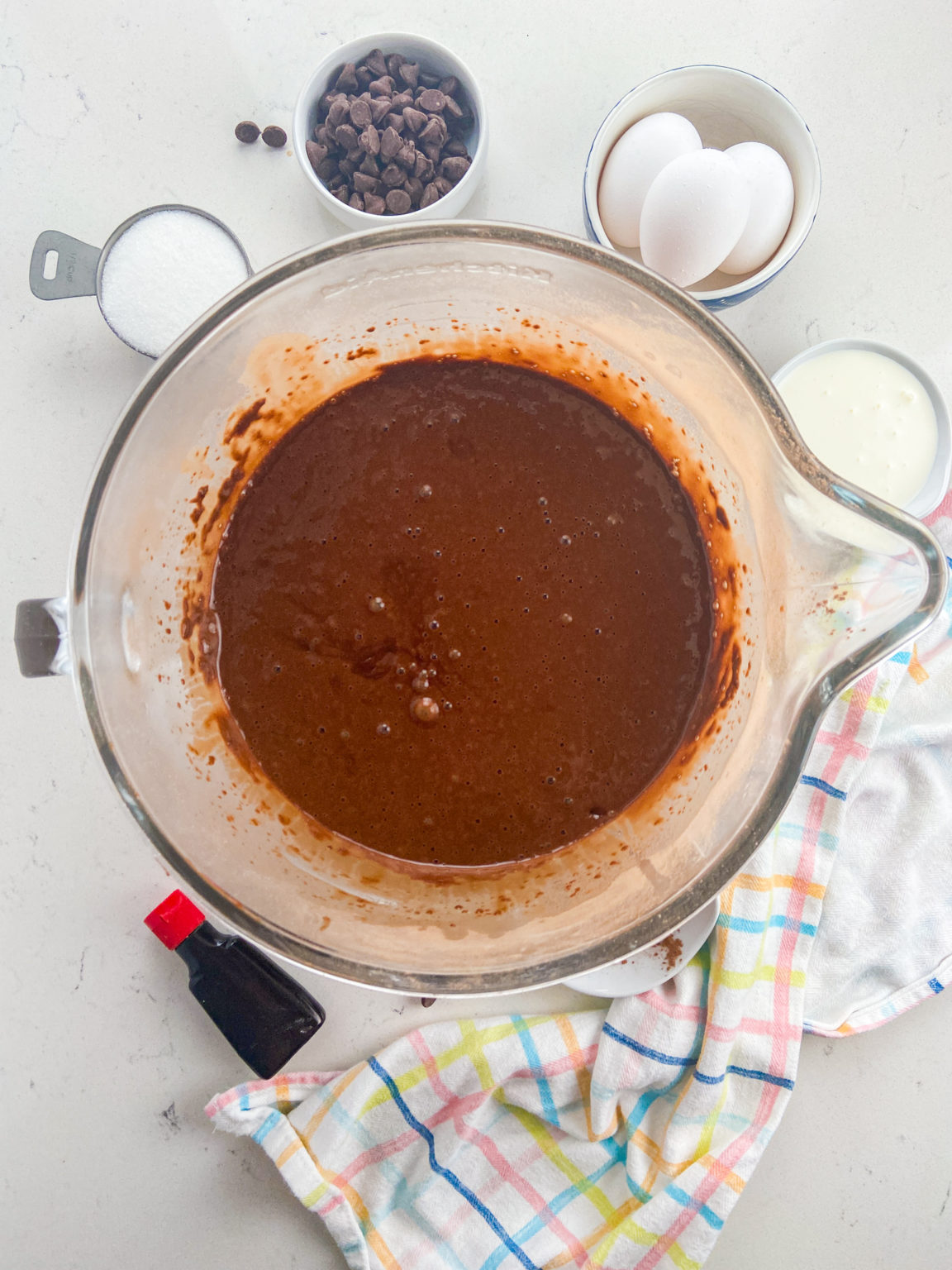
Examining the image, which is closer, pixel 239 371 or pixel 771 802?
pixel 771 802

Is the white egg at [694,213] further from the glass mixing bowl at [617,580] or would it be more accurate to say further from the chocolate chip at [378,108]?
the chocolate chip at [378,108]

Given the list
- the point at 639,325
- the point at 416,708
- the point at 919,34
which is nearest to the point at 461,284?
the point at 639,325

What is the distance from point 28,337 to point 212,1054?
1026mm

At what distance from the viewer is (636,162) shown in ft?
3.64

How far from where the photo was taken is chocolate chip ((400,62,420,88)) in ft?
3.78

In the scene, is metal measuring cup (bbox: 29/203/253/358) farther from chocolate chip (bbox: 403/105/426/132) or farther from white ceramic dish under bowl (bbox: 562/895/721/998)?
white ceramic dish under bowl (bbox: 562/895/721/998)

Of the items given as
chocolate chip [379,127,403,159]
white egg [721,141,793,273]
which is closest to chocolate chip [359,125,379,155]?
chocolate chip [379,127,403,159]

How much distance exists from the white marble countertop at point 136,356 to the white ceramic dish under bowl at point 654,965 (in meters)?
0.07

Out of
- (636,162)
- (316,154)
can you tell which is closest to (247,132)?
(316,154)

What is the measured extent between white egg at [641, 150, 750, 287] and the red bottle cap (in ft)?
3.25

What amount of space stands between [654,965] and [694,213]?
94cm

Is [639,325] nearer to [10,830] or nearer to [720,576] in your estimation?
[720,576]

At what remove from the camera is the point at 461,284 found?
3.47 ft

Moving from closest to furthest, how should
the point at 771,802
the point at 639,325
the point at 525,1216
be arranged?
the point at 771,802 < the point at 639,325 < the point at 525,1216
